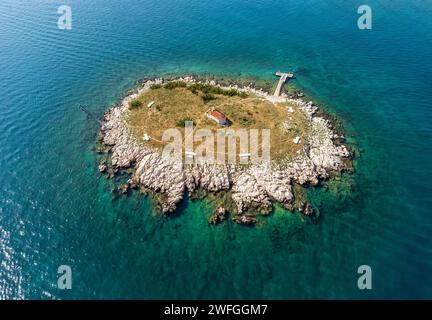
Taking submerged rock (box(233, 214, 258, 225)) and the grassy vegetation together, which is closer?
submerged rock (box(233, 214, 258, 225))

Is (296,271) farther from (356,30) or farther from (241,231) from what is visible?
(356,30)

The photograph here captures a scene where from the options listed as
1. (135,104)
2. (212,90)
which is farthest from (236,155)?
(135,104)

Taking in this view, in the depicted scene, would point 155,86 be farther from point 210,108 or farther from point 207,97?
point 210,108

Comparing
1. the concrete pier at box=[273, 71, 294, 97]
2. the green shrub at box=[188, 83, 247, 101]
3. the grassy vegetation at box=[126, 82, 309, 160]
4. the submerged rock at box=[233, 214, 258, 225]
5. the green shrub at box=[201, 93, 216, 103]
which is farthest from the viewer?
the concrete pier at box=[273, 71, 294, 97]

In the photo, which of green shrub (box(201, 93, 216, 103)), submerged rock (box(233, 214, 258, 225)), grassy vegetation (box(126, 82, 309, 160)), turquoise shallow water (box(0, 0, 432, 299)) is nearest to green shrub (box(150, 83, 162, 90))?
grassy vegetation (box(126, 82, 309, 160))

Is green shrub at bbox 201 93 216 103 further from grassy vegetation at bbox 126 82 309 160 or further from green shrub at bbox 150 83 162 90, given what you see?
green shrub at bbox 150 83 162 90

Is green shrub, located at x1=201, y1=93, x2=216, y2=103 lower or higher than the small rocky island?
higher
